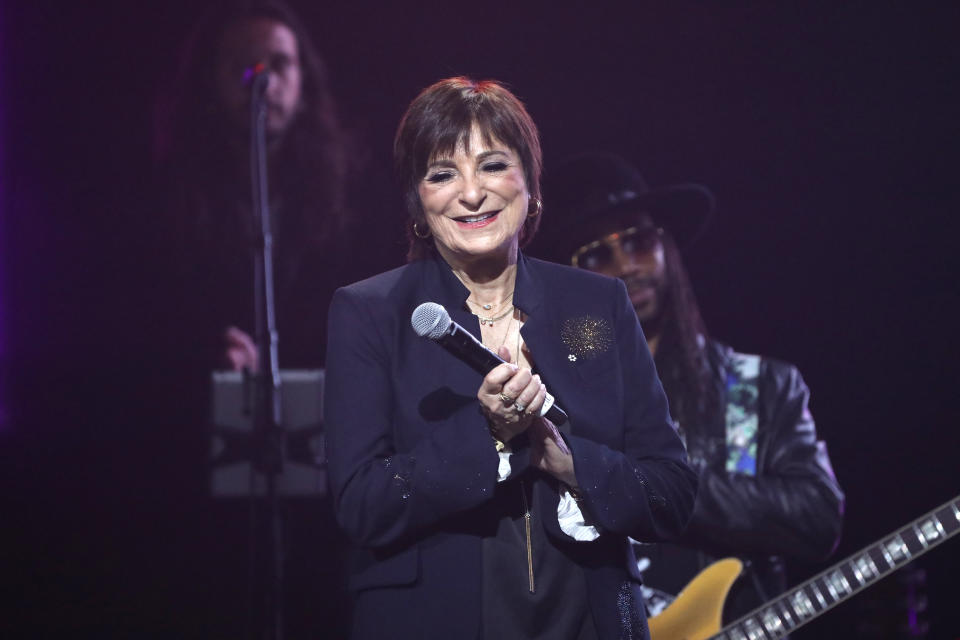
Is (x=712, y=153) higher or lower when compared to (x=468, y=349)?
higher

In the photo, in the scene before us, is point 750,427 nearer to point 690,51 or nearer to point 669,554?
point 669,554

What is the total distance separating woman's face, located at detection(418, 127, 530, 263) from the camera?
163cm

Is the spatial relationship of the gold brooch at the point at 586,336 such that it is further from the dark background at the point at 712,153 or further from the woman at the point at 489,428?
the dark background at the point at 712,153

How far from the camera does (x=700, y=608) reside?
2652mm

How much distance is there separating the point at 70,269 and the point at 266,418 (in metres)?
1.06

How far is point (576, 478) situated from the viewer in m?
1.42

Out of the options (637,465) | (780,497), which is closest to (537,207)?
(637,465)

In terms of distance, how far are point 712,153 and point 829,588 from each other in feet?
6.72

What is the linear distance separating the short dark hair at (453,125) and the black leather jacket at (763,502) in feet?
5.36

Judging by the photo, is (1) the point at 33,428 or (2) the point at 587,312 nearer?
(2) the point at 587,312

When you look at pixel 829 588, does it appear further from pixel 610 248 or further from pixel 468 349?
pixel 468 349

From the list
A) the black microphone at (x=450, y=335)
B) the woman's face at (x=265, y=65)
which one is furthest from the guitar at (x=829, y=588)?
the woman's face at (x=265, y=65)

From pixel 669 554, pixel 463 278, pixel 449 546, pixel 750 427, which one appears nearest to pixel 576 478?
pixel 449 546

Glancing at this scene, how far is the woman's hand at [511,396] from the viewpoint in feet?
4.18
